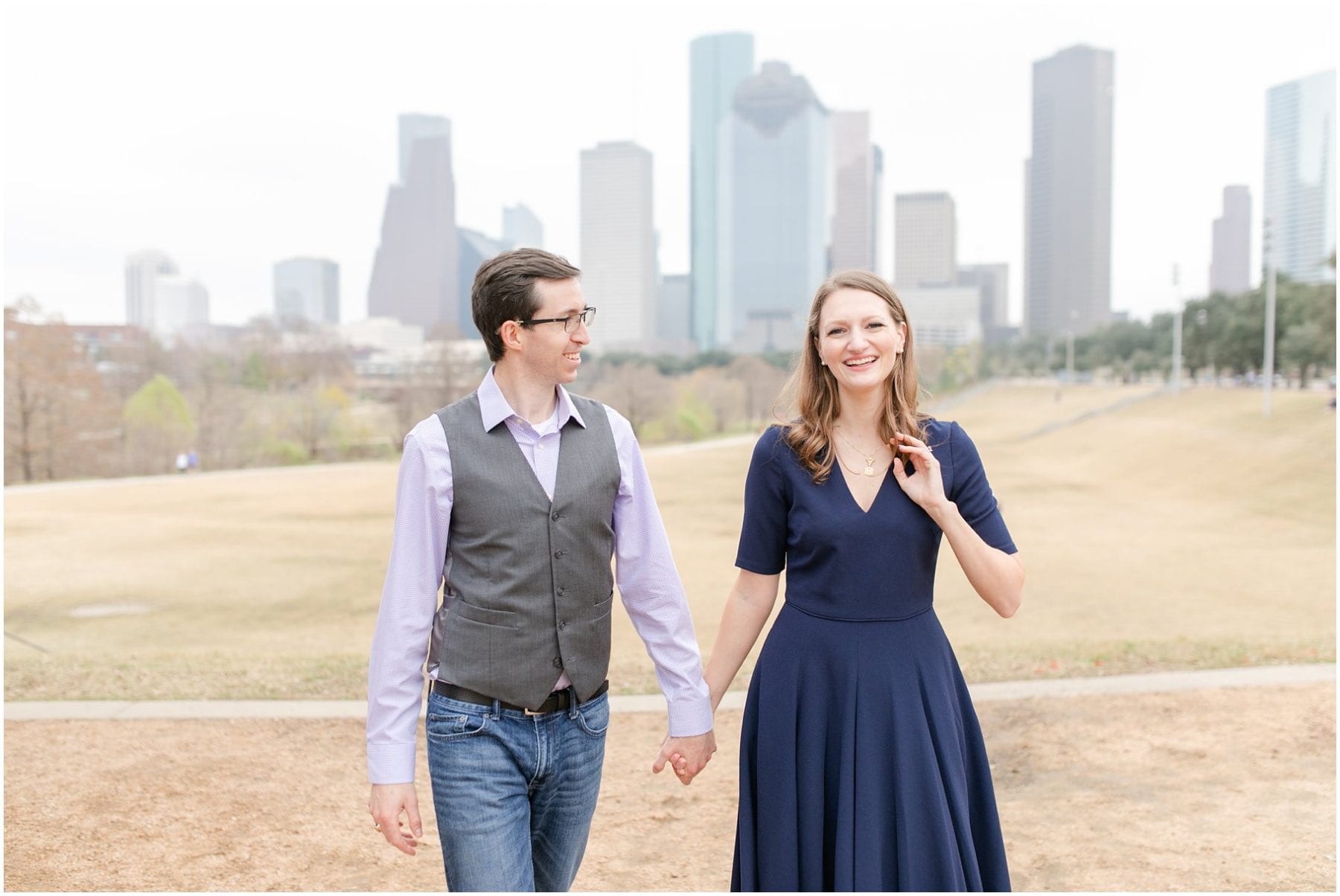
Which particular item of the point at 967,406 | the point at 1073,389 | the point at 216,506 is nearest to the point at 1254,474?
the point at 216,506

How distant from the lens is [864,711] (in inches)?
87.5

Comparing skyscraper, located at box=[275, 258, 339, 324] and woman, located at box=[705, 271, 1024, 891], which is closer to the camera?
woman, located at box=[705, 271, 1024, 891]

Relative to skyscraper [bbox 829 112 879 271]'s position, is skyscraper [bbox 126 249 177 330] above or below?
below

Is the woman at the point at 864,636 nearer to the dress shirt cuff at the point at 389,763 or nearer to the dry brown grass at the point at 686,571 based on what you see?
the dress shirt cuff at the point at 389,763

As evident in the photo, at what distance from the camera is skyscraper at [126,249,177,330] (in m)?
109

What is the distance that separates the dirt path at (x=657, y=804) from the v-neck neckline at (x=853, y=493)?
2073 mm

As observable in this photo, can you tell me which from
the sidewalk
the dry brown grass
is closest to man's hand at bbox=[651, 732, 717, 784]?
the sidewalk

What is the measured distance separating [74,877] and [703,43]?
172 meters

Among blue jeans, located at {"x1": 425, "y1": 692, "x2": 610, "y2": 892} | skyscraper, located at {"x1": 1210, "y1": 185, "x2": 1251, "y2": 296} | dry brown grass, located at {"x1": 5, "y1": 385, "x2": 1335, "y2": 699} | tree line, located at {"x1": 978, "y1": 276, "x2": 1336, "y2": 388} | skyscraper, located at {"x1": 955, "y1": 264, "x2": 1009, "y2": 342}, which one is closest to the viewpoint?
blue jeans, located at {"x1": 425, "y1": 692, "x2": 610, "y2": 892}

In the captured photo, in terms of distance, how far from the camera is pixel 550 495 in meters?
2.12

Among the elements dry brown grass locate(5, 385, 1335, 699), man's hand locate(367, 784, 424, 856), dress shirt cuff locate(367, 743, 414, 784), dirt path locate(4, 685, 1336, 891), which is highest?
dress shirt cuff locate(367, 743, 414, 784)

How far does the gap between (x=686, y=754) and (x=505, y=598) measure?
1.86 ft

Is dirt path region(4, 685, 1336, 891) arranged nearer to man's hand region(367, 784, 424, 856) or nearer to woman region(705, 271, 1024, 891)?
woman region(705, 271, 1024, 891)

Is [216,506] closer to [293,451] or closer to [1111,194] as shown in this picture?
[293,451]
